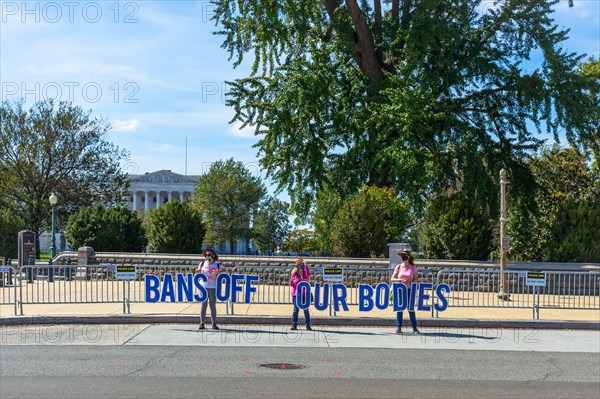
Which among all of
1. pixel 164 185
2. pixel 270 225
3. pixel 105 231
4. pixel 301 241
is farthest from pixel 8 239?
pixel 164 185

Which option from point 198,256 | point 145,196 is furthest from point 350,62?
point 145,196

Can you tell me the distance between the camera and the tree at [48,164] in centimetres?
4069

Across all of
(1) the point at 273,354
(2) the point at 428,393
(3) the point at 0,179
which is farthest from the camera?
(3) the point at 0,179

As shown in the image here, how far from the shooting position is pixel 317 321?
49.0ft

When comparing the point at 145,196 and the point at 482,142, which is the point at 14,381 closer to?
the point at 482,142

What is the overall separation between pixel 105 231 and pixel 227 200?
3548cm

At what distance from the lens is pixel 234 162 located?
65000mm

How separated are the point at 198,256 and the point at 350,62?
11.1m

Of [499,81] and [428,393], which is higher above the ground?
[499,81]

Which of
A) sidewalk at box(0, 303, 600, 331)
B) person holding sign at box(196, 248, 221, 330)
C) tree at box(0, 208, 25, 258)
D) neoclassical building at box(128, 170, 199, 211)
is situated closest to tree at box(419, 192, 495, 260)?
sidewalk at box(0, 303, 600, 331)

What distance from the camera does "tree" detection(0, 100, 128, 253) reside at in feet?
133

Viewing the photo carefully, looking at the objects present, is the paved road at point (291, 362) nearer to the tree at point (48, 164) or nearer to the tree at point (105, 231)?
the tree at point (105, 231)

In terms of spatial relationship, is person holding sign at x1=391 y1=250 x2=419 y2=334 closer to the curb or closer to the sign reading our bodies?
the sign reading our bodies

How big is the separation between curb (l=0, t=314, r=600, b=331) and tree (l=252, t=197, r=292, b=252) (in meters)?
50.4
